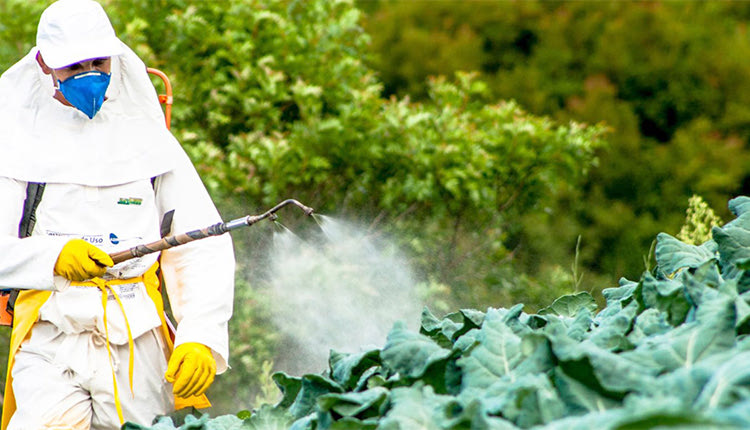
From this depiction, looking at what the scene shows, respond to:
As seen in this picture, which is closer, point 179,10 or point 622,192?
point 179,10

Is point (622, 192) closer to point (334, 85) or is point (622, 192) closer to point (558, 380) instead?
point (334, 85)

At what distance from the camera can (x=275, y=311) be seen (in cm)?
464

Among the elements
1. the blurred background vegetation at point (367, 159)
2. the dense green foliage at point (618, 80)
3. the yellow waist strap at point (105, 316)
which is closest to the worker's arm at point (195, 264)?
the yellow waist strap at point (105, 316)

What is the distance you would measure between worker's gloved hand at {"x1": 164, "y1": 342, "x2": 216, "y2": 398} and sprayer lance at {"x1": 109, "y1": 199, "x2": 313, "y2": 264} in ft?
1.07

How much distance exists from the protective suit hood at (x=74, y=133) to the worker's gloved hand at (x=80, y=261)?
23 cm

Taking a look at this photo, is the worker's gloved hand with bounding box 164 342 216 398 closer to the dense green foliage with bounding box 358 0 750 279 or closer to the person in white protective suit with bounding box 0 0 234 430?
the person in white protective suit with bounding box 0 0 234 430

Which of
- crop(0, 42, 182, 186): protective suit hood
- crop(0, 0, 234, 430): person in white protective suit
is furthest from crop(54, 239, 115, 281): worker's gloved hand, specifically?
crop(0, 42, 182, 186): protective suit hood

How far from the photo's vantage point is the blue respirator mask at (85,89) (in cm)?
275

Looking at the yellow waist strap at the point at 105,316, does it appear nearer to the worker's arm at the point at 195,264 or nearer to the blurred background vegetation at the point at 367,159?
the worker's arm at the point at 195,264

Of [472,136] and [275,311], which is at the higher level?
[472,136]

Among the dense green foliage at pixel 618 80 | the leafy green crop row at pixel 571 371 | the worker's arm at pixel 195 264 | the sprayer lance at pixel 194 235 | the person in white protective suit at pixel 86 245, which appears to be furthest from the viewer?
the dense green foliage at pixel 618 80

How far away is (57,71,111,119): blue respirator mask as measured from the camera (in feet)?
9.02

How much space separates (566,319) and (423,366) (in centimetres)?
54

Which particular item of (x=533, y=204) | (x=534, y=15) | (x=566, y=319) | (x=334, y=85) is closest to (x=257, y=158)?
(x=334, y=85)
